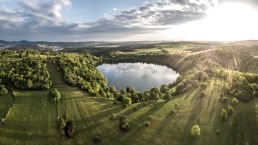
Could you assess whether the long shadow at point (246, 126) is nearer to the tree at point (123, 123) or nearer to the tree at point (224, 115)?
the tree at point (224, 115)

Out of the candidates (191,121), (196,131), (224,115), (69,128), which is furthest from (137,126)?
(224,115)

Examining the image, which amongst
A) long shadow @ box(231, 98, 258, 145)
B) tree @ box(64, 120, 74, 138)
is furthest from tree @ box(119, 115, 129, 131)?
long shadow @ box(231, 98, 258, 145)

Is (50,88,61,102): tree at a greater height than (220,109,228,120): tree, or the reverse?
(50,88,61,102): tree

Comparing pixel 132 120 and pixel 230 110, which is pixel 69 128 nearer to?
pixel 132 120

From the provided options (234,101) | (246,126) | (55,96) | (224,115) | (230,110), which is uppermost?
(55,96)

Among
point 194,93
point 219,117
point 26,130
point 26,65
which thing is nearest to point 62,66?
point 26,65

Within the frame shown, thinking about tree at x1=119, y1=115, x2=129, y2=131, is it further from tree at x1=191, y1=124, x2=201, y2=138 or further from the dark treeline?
the dark treeline
